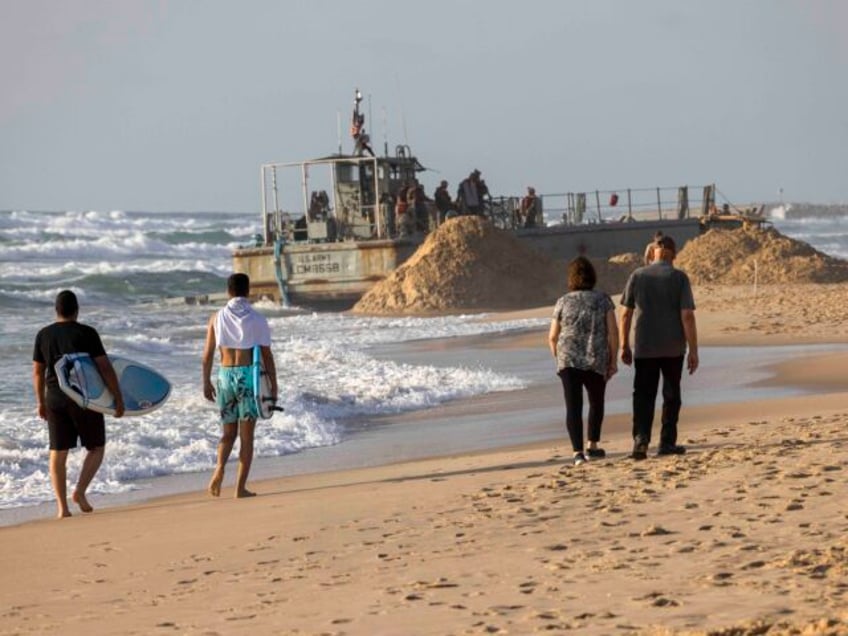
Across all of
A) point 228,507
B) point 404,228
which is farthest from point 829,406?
point 404,228

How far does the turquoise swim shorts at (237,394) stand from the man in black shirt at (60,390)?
0.61 metres

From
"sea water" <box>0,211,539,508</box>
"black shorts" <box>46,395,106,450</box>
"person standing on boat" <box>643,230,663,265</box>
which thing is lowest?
"sea water" <box>0,211,539,508</box>

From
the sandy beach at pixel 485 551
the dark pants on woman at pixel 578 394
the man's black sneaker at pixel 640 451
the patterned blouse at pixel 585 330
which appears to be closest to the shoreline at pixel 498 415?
the sandy beach at pixel 485 551

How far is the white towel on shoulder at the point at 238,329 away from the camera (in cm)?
1092

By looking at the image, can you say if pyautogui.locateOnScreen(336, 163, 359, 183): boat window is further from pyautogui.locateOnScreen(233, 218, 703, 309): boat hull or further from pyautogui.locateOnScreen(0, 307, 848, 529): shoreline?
pyautogui.locateOnScreen(0, 307, 848, 529): shoreline

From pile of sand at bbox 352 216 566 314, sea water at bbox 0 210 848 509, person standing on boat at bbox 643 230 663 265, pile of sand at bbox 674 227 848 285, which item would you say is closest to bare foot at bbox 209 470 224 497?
sea water at bbox 0 210 848 509

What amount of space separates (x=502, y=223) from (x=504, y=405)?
22973 mm

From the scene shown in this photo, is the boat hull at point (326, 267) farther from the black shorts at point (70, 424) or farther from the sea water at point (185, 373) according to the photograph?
the black shorts at point (70, 424)

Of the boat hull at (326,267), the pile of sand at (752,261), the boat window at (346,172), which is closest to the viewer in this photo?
the pile of sand at (752,261)

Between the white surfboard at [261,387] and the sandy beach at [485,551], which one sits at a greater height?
the white surfboard at [261,387]

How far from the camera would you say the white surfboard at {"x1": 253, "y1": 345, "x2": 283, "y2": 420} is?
10.9m

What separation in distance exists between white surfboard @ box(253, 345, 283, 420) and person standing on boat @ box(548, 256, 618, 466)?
5.57ft

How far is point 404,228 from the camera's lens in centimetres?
3625

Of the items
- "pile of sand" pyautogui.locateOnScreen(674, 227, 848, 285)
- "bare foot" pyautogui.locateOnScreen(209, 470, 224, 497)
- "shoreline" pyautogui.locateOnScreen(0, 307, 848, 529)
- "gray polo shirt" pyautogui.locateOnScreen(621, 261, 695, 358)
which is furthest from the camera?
"pile of sand" pyautogui.locateOnScreen(674, 227, 848, 285)
